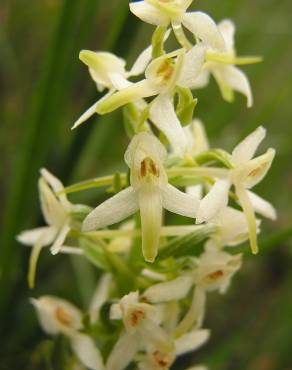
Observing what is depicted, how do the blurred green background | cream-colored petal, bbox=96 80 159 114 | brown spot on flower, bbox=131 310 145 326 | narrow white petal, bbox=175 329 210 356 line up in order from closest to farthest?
cream-colored petal, bbox=96 80 159 114
brown spot on flower, bbox=131 310 145 326
narrow white petal, bbox=175 329 210 356
the blurred green background

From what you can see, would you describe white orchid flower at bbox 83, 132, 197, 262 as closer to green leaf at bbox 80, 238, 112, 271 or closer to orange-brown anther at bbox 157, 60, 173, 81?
orange-brown anther at bbox 157, 60, 173, 81

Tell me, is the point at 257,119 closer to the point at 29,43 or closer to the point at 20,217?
the point at 20,217

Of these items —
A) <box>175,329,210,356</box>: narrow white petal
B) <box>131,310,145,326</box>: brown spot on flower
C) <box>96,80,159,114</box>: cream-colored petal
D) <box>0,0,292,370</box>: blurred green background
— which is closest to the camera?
<box>96,80,159,114</box>: cream-colored petal

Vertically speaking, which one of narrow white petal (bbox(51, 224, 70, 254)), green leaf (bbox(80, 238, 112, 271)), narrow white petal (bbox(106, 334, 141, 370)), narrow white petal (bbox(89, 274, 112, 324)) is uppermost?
narrow white petal (bbox(51, 224, 70, 254))

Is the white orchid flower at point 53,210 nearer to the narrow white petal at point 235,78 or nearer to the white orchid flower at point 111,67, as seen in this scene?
the white orchid flower at point 111,67

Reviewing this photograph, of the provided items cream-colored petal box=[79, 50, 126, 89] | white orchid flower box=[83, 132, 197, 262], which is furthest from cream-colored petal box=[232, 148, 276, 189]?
cream-colored petal box=[79, 50, 126, 89]

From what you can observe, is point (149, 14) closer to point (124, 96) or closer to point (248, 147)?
point (124, 96)

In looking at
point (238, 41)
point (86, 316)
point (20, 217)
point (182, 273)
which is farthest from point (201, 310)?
point (238, 41)
